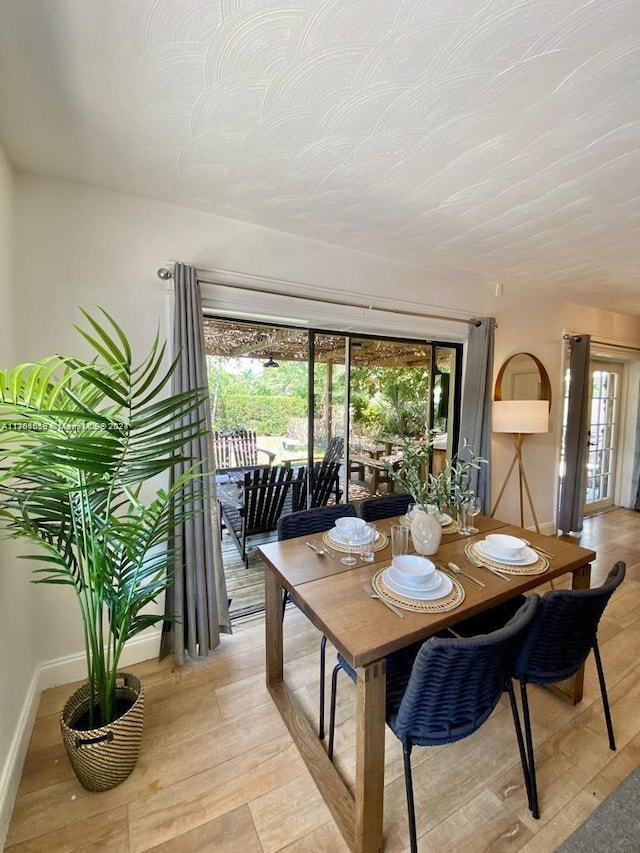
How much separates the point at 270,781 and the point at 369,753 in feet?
2.08

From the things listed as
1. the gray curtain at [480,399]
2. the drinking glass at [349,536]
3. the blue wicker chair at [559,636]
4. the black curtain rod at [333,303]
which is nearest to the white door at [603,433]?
the gray curtain at [480,399]

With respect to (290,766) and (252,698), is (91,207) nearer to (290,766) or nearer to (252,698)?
(252,698)

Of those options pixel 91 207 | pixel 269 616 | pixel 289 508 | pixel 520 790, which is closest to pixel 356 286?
pixel 91 207

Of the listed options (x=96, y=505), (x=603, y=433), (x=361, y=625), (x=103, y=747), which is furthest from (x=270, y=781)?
(x=603, y=433)

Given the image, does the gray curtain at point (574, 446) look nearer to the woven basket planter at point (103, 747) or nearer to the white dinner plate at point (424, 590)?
the white dinner plate at point (424, 590)

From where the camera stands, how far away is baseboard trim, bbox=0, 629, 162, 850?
131 cm

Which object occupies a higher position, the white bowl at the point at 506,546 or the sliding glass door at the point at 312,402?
the sliding glass door at the point at 312,402

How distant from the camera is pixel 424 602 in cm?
137

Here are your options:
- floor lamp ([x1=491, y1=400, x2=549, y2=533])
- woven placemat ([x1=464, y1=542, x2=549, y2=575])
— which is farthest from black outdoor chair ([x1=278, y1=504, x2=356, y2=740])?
floor lamp ([x1=491, y1=400, x2=549, y2=533])

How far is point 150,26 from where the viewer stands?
104 cm

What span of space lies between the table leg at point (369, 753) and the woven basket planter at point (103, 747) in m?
0.93

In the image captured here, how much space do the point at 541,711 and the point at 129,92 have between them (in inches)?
127

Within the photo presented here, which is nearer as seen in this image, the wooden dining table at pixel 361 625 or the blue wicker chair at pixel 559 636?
the wooden dining table at pixel 361 625

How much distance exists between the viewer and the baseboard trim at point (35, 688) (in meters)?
1.31
